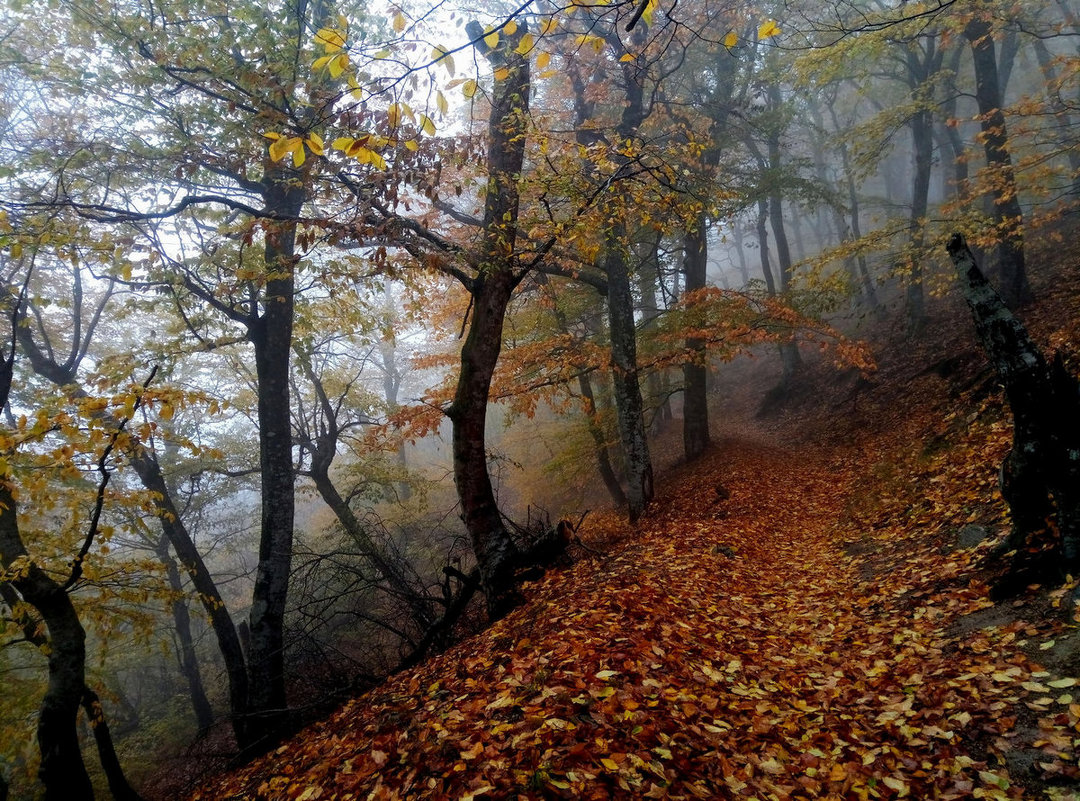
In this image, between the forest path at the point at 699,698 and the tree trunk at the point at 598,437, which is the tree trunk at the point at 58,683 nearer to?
the forest path at the point at 699,698

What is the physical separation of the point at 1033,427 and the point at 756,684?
2.80 meters

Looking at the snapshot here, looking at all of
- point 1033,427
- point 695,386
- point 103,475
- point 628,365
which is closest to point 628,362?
point 628,365

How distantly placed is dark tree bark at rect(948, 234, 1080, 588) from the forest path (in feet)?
2.35

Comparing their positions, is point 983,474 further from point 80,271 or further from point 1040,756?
point 80,271

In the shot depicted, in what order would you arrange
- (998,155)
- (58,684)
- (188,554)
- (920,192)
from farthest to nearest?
(920,192) → (998,155) → (188,554) → (58,684)

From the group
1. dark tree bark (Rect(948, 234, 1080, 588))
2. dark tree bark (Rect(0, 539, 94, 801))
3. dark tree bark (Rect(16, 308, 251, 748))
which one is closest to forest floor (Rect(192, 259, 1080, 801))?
dark tree bark (Rect(948, 234, 1080, 588))

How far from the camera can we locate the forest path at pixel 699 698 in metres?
2.84

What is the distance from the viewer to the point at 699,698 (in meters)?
3.56

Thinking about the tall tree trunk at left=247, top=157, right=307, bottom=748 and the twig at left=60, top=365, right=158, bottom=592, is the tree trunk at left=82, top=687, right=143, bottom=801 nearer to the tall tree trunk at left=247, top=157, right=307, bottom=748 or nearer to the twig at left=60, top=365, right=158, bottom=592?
the tall tree trunk at left=247, top=157, right=307, bottom=748

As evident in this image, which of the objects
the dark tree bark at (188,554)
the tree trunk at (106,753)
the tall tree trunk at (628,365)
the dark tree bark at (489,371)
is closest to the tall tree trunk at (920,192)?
the tall tree trunk at (628,365)

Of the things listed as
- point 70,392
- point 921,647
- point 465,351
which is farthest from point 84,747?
point 921,647

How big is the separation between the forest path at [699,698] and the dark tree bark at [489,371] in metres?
0.55

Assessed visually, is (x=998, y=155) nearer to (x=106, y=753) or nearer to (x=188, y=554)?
(x=188, y=554)

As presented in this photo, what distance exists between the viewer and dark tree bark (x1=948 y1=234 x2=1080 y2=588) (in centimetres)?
365
